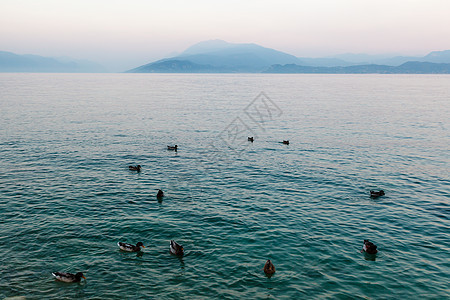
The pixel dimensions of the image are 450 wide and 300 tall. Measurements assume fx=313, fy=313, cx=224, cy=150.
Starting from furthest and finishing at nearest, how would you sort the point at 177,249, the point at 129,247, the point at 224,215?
1. the point at 224,215
2. the point at 129,247
3. the point at 177,249

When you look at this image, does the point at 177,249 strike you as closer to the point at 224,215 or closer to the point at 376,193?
the point at 224,215

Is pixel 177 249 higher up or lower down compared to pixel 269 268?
higher up

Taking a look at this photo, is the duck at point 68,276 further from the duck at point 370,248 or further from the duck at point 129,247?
the duck at point 370,248

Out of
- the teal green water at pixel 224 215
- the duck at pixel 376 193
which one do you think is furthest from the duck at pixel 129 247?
the duck at pixel 376 193

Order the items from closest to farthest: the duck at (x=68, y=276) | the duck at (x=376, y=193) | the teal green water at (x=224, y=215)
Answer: the duck at (x=68, y=276), the teal green water at (x=224, y=215), the duck at (x=376, y=193)

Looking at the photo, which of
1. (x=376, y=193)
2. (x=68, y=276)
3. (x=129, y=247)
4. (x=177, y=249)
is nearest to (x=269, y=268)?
(x=177, y=249)

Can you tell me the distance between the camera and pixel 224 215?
2841 cm

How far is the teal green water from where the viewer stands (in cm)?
1966

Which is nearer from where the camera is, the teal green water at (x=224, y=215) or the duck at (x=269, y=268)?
the teal green water at (x=224, y=215)

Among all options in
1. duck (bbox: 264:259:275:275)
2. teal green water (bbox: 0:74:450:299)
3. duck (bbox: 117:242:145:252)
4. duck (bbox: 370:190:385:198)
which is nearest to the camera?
teal green water (bbox: 0:74:450:299)

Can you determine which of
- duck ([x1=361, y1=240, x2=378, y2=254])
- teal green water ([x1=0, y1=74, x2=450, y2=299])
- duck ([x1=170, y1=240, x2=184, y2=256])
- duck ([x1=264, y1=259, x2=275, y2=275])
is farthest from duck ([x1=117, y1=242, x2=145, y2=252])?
duck ([x1=361, y1=240, x2=378, y2=254])

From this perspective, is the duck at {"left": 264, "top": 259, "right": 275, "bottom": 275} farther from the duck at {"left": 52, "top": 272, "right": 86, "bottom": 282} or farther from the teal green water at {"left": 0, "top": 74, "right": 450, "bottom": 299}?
the duck at {"left": 52, "top": 272, "right": 86, "bottom": 282}

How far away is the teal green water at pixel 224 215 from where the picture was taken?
19.7 meters

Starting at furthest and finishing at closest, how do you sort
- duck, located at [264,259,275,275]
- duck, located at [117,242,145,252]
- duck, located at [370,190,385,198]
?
duck, located at [370,190,385,198] < duck, located at [117,242,145,252] < duck, located at [264,259,275,275]
